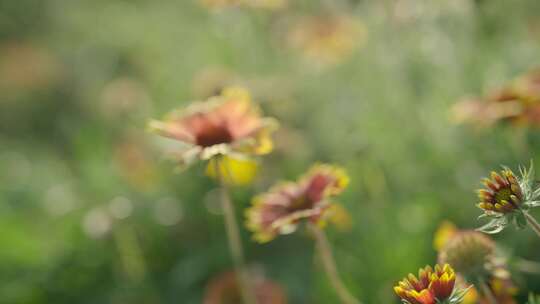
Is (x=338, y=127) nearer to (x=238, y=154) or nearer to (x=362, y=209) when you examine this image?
(x=362, y=209)

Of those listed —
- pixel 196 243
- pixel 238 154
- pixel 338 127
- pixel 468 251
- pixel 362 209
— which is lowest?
pixel 468 251

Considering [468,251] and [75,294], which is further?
Answer: [75,294]

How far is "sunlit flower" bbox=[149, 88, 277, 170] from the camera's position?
49.1 inches

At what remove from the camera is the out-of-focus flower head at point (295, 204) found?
1.17 metres

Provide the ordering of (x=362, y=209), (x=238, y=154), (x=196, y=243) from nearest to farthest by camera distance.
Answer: (x=238, y=154) → (x=362, y=209) → (x=196, y=243)

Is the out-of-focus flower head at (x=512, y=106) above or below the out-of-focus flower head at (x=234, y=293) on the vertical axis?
above

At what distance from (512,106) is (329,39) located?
1.46 metres

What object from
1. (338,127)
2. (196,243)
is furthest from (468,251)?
(338,127)

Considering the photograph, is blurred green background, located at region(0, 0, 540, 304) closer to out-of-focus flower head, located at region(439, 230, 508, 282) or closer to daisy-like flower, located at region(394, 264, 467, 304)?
out-of-focus flower head, located at region(439, 230, 508, 282)

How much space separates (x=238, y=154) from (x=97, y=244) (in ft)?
3.45

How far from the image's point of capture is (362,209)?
6.78 ft

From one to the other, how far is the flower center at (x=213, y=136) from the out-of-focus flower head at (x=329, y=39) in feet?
5.25

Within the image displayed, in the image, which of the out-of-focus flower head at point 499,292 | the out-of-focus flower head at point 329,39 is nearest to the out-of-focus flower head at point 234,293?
the out-of-focus flower head at point 499,292

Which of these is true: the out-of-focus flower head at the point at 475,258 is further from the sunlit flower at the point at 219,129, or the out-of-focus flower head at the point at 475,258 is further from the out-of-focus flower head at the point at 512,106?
the out-of-focus flower head at the point at 512,106
